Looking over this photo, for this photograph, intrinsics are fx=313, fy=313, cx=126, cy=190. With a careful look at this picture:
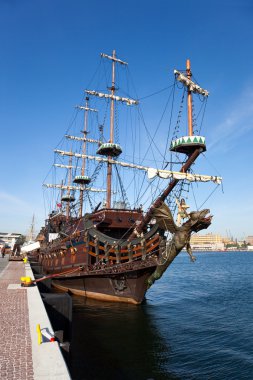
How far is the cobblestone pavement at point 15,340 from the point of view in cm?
475

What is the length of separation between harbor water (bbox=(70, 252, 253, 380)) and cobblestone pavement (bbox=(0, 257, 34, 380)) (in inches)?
100

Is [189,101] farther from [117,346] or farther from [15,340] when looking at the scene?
[15,340]

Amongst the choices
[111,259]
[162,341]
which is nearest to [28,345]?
[162,341]

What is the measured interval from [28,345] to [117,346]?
257 inches

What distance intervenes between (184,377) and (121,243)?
9790mm

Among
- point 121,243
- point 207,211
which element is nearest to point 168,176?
point 207,211

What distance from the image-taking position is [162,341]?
1247 cm

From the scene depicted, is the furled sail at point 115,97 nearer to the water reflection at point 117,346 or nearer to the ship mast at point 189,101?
the ship mast at point 189,101

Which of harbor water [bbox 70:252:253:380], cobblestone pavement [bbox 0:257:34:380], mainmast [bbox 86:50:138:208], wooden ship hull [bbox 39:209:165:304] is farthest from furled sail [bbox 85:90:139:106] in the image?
cobblestone pavement [bbox 0:257:34:380]

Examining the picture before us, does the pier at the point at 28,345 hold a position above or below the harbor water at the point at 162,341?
above

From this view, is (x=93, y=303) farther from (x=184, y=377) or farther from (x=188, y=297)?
(x=184, y=377)

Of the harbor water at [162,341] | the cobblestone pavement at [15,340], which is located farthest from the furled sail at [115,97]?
the cobblestone pavement at [15,340]

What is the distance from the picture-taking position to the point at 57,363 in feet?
15.9

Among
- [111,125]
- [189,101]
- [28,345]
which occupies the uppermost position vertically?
[111,125]
